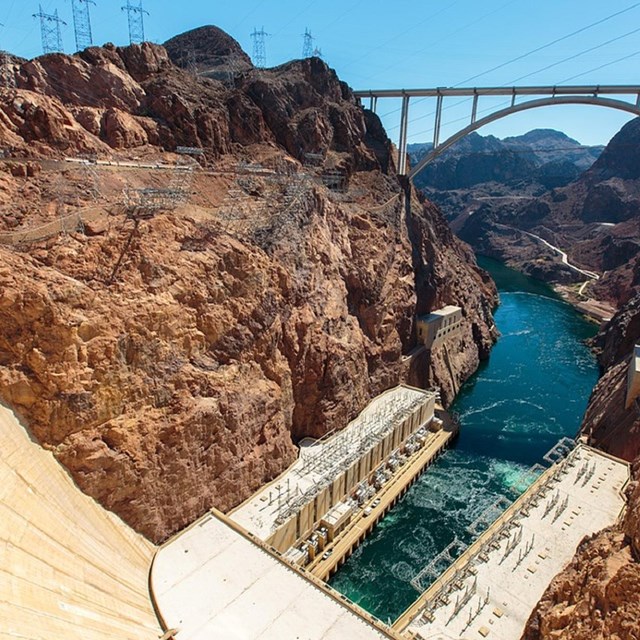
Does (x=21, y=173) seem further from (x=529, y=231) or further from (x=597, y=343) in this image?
(x=529, y=231)

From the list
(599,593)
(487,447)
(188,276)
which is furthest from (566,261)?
(599,593)

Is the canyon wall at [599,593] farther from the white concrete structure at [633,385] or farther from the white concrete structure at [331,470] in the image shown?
the white concrete structure at [633,385]

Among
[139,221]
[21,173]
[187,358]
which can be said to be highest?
[21,173]

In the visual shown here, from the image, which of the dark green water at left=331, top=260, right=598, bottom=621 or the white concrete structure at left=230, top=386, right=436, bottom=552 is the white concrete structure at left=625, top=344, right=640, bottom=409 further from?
the white concrete structure at left=230, top=386, right=436, bottom=552

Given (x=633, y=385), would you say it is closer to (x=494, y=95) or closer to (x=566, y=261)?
(x=494, y=95)

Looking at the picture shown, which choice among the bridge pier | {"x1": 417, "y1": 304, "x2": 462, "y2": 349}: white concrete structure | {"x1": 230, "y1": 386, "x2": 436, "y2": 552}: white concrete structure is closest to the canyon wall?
{"x1": 230, "y1": 386, "x2": 436, "y2": 552}: white concrete structure

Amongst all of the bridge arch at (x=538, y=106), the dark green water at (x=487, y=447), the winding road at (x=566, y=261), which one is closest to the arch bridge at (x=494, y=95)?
the bridge arch at (x=538, y=106)

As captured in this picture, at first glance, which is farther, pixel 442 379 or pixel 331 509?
pixel 442 379

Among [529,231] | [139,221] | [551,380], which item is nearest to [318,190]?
[139,221]
